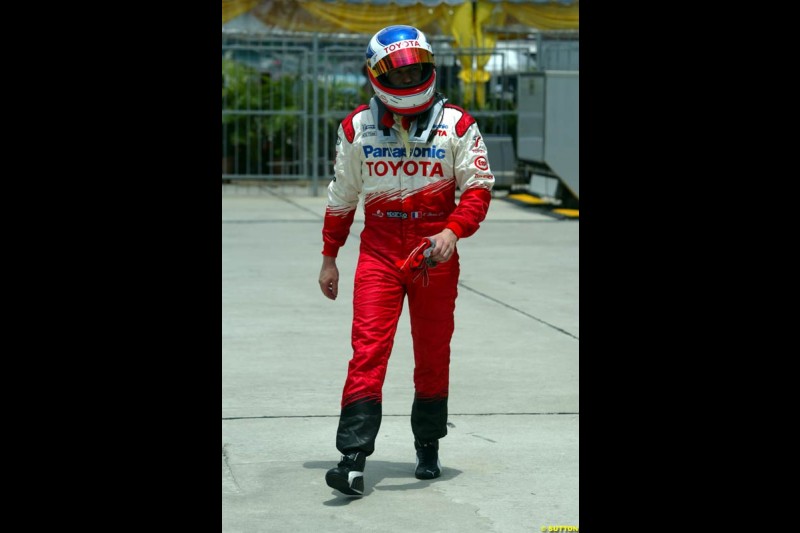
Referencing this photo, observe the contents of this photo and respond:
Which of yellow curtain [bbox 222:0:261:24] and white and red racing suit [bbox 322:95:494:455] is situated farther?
yellow curtain [bbox 222:0:261:24]

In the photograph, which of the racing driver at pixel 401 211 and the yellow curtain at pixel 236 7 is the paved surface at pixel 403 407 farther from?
the yellow curtain at pixel 236 7

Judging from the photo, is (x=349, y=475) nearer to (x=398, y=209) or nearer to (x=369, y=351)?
(x=369, y=351)

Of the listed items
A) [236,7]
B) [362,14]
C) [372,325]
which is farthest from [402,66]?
[362,14]

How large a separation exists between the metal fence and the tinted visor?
15647 mm

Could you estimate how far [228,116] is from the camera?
21922 millimetres

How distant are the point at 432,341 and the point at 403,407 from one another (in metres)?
1.51

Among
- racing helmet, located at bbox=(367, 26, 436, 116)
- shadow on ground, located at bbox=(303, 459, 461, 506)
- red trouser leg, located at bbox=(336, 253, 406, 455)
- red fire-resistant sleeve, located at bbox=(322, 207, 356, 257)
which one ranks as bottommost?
shadow on ground, located at bbox=(303, 459, 461, 506)

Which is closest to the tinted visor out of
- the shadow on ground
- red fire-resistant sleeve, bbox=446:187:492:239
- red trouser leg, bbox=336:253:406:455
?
red fire-resistant sleeve, bbox=446:187:492:239

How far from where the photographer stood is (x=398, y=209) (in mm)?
5488

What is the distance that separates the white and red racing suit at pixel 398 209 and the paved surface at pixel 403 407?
424 mm

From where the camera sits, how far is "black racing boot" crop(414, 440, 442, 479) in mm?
5668

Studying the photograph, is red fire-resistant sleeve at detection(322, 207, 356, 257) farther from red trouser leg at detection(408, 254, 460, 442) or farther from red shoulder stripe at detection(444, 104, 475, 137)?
red shoulder stripe at detection(444, 104, 475, 137)

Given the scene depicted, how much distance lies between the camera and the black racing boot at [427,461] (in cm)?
567
